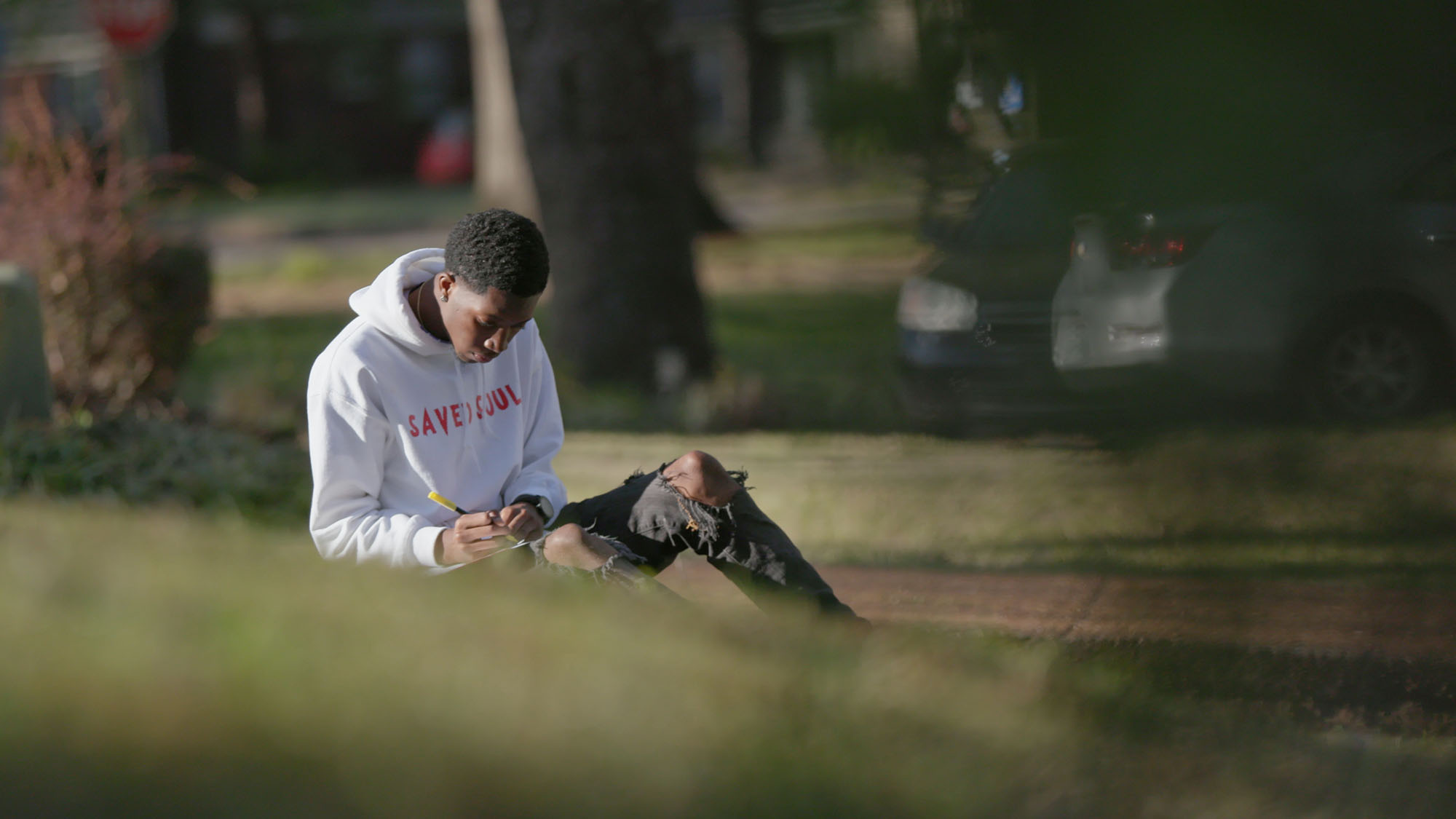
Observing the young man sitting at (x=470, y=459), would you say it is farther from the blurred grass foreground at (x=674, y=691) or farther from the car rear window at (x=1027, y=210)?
the car rear window at (x=1027, y=210)

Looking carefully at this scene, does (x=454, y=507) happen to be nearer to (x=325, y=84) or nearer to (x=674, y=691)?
(x=674, y=691)

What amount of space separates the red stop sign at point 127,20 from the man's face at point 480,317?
339 inches

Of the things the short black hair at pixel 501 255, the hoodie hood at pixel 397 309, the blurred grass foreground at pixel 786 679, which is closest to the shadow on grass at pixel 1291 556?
the blurred grass foreground at pixel 786 679

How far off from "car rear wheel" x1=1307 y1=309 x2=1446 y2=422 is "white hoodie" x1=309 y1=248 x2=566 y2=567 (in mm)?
2044

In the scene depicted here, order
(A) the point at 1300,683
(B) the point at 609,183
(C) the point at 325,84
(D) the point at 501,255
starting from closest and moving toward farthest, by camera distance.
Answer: (D) the point at 501,255 → (A) the point at 1300,683 → (B) the point at 609,183 → (C) the point at 325,84

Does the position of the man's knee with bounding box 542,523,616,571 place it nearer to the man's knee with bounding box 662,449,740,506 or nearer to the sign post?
the man's knee with bounding box 662,449,740,506

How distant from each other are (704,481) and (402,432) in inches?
29.3

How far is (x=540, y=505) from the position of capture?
11.6 ft

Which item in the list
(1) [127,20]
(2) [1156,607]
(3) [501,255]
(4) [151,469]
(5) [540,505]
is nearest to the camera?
(2) [1156,607]

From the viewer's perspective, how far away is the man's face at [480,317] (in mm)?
3201

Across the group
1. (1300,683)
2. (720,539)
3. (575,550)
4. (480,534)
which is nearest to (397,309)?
(480,534)

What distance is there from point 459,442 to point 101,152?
591cm

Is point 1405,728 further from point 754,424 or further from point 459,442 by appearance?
point 754,424

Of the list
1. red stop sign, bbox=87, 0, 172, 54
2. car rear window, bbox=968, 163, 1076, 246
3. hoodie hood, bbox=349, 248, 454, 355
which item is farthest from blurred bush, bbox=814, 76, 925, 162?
red stop sign, bbox=87, 0, 172, 54
